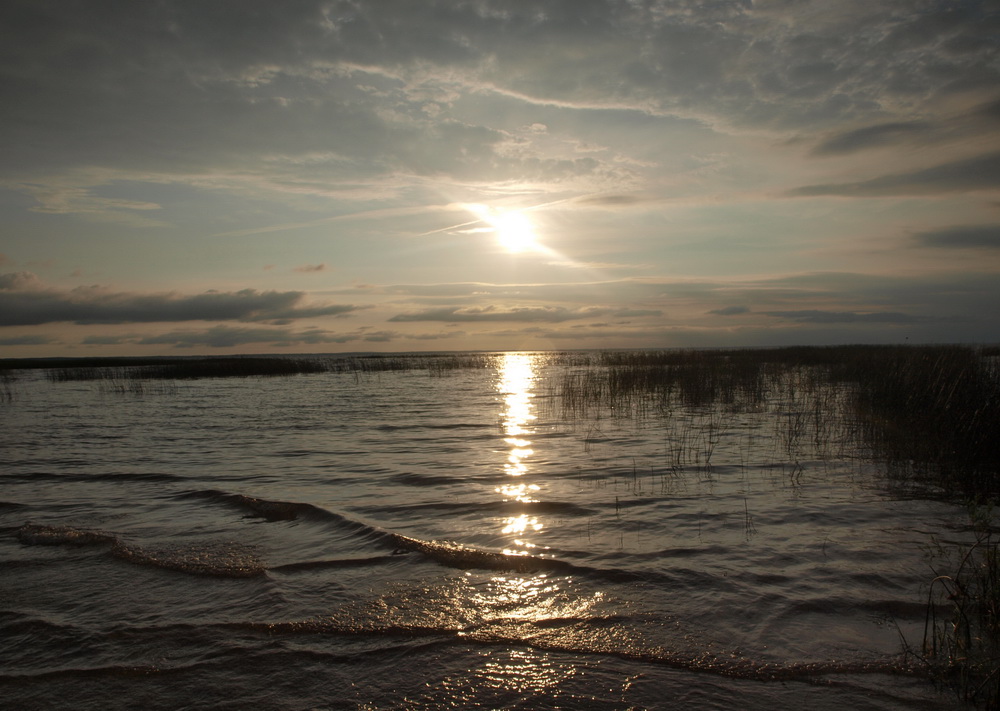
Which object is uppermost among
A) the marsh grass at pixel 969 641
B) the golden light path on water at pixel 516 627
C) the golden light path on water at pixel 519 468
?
the marsh grass at pixel 969 641

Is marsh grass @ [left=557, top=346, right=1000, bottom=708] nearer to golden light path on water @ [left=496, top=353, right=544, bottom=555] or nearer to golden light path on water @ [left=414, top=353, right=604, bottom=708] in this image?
golden light path on water @ [left=496, top=353, right=544, bottom=555]

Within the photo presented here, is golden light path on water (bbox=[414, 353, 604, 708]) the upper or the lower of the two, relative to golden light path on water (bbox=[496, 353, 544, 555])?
upper

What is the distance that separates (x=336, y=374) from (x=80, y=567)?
122 feet

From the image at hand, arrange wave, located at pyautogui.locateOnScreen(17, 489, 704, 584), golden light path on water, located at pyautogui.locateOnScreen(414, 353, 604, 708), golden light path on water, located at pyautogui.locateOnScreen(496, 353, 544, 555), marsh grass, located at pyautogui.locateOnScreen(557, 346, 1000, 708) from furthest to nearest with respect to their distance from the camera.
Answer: golden light path on water, located at pyautogui.locateOnScreen(496, 353, 544, 555)
wave, located at pyautogui.locateOnScreen(17, 489, 704, 584)
marsh grass, located at pyautogui.locateOnScreen(557, 346, 1000, 708)
golden light path on water, located at pyautogui.locateOnScreen(414, 353, 604, 708)

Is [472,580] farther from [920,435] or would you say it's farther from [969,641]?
[920,435]

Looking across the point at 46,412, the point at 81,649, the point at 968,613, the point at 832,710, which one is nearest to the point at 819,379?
the point at 968,613

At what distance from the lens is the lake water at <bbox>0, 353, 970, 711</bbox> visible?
3.67 metres

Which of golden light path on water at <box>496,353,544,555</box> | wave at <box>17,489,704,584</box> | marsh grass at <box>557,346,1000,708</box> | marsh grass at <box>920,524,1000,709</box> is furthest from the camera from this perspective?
golden light path on water at <box>496,353,544,555</box>

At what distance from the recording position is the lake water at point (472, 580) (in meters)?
3.67

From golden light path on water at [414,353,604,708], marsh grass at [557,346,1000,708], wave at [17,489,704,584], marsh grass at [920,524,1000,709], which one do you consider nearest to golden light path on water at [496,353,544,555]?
golden light path on water at [414,353,604,708]

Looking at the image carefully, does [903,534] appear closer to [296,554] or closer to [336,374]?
[296,554]

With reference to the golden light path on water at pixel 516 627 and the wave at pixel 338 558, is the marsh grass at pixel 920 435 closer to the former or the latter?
the wave at pixel 338 558

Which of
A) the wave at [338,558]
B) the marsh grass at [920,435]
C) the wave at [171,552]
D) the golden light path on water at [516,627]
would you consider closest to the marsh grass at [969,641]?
the marsh grass at [920,435]

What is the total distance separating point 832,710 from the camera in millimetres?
3309
